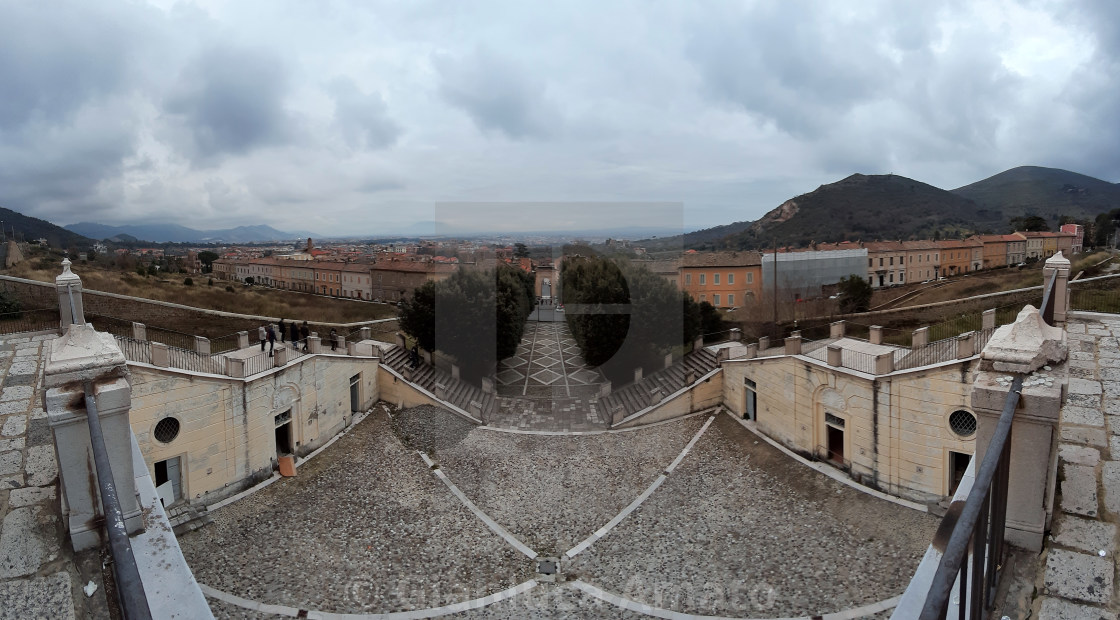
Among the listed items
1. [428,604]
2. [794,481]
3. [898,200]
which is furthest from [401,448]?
[898,200]

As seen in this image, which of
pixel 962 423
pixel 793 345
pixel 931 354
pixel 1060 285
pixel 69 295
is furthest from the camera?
pixel 793 345

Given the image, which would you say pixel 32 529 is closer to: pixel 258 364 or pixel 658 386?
pixel 258 364

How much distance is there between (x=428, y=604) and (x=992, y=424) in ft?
26.9

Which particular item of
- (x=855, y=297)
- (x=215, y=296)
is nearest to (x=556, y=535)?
(x=215, y=296)

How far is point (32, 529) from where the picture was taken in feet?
11.7

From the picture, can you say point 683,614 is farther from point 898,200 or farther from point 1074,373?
point 898,200

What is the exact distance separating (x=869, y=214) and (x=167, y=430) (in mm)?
82197

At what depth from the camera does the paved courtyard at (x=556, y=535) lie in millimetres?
8625

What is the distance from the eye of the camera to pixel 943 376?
1021 cm

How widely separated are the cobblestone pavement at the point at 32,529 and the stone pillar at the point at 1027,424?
4.38 m

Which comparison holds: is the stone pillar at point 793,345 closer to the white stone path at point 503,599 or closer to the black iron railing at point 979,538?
the white stone path at point 503,599

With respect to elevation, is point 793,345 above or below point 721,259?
below

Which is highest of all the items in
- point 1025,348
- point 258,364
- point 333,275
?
point 333,275

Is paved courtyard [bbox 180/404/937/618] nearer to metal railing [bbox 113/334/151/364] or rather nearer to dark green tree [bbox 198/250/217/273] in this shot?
metal railing [bbox 113/334/151/364]
